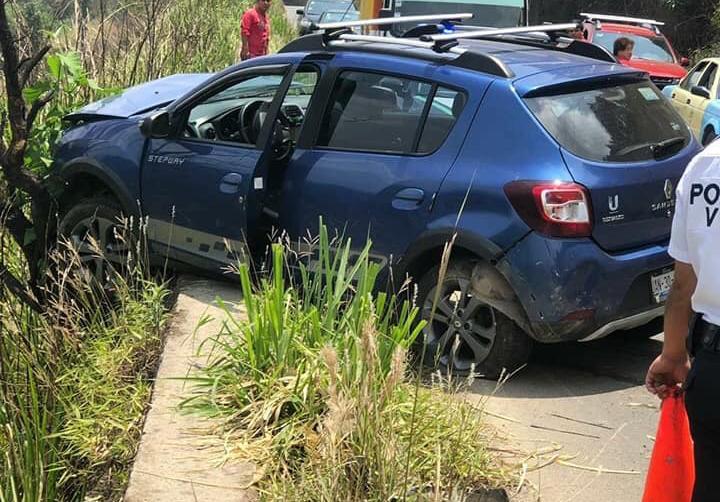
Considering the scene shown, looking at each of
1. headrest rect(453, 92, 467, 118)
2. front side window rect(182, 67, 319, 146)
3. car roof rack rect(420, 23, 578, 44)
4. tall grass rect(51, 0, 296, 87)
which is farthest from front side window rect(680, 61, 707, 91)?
headrest rect(453, 92, 467, 118)

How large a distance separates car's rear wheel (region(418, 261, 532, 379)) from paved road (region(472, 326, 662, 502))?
Result: 133 millimetres

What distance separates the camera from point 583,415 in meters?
4.67

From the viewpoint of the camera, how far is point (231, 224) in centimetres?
566

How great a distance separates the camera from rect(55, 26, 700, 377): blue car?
183 inches

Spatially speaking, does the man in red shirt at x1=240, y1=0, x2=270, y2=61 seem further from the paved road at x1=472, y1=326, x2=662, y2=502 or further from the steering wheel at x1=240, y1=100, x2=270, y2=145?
the paved road at x1=472, y1=326, x2=662, y2=502

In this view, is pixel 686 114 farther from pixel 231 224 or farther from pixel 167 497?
pixel 167 497

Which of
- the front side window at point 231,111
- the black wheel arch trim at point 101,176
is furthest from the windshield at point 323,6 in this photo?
the front side window at point 231,111

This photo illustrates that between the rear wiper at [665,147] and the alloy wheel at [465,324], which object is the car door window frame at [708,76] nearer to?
the rear wiper at [665,147]

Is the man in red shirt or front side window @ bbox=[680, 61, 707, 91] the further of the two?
front side window @ bbox=[680, 61, 707, 91]

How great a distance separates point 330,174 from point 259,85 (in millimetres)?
1149

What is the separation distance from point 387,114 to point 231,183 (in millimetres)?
1061

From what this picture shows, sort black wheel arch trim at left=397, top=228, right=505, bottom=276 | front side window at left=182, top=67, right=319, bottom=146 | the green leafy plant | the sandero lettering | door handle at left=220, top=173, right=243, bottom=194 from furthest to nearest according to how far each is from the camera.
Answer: the green leafy plant < front side window at left=182, top=67, right=319, bottom=146 < door handle at left=220, top=173, right=243, bottom=194 < black wheel arch trim at left=397, top=228, right=505, bottom=276 < the sandero lettering

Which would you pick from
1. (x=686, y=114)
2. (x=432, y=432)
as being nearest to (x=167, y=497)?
(x=432, y=432)

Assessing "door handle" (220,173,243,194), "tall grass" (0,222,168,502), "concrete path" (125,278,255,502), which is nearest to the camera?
"concrete path" (125,278,255,502)
